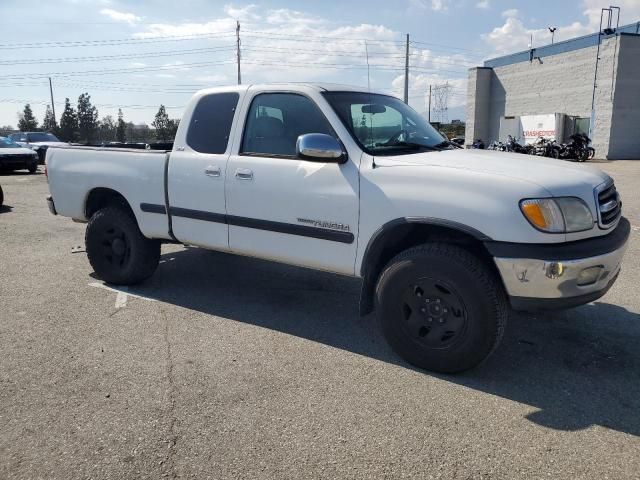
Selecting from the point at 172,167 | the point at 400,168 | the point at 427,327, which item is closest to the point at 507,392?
the point at 427,327

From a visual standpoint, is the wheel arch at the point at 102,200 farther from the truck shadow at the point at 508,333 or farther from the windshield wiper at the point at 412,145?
the windshield wiper at the point at 412,145

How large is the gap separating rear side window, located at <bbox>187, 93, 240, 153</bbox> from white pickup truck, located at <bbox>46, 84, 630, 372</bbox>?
0.01 meters

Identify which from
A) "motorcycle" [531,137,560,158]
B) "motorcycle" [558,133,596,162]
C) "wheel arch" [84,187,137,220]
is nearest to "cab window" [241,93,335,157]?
"wheel arch" [84,187,137,220]

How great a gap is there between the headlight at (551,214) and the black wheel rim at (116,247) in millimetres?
3884

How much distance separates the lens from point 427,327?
361 cm

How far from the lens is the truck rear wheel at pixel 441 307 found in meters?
3.35

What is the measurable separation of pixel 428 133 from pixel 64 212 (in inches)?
156

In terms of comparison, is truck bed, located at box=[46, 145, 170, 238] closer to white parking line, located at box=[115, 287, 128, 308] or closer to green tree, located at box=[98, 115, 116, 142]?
white parking line, located at box=[115, 287, 128, 308]

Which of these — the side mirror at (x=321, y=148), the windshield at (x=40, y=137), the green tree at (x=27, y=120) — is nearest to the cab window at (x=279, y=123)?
the side mirror at (x=321, y=148)

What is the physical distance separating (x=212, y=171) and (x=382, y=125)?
4.89 ft

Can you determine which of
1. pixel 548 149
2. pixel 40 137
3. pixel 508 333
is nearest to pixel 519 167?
pixel 508 333

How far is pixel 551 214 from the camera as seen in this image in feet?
10.4

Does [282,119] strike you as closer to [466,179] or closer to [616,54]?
[466,179]

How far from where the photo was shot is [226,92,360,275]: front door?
12.8 ft
